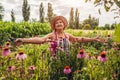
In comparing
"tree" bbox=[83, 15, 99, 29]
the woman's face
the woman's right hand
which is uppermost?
the woman's face

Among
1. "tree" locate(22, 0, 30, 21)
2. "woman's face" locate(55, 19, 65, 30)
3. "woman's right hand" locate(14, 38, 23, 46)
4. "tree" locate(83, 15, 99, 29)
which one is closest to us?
"woman's right hand" locate(14, 38, 23, 46)

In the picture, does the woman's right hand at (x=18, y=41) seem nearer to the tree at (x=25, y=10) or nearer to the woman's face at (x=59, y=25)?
the woman's face at (x=59, y=25)

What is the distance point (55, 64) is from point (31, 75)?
0.31m

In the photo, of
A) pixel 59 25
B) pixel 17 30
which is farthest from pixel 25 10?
pixel 59 25

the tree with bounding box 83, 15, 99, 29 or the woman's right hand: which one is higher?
the woman's right hand

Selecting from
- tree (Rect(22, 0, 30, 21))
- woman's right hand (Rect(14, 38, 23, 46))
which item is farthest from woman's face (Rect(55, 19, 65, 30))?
tree (Rect(22, 0, 30, 21))

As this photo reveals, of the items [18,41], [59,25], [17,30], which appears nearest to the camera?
[18,41]

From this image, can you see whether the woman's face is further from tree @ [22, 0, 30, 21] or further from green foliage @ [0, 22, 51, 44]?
tree @ [22, 0, 30, 21]

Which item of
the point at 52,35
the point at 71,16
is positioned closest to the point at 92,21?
the point at 71,16

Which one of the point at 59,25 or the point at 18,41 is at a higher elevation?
the point at 59,25

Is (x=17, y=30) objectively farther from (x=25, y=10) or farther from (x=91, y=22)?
(x=91, y=22)

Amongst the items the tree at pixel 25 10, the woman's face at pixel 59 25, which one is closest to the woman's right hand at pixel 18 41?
the woman's face at pixel 59 25

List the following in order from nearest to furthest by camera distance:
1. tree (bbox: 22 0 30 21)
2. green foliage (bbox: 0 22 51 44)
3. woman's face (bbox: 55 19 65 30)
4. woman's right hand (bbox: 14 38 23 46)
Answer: woman's right hand (bbox: 14 38 23 46), woman's face (bbox: 55 19 65 30), green foliage (bbox: 0 22 51 44), tree (bbox: 22 0 30 21)

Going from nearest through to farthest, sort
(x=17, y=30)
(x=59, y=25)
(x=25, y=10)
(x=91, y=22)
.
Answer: (x=59, y=25) < (x=17, y=30) < (x=25, y=10) < (x=91, y=22)
